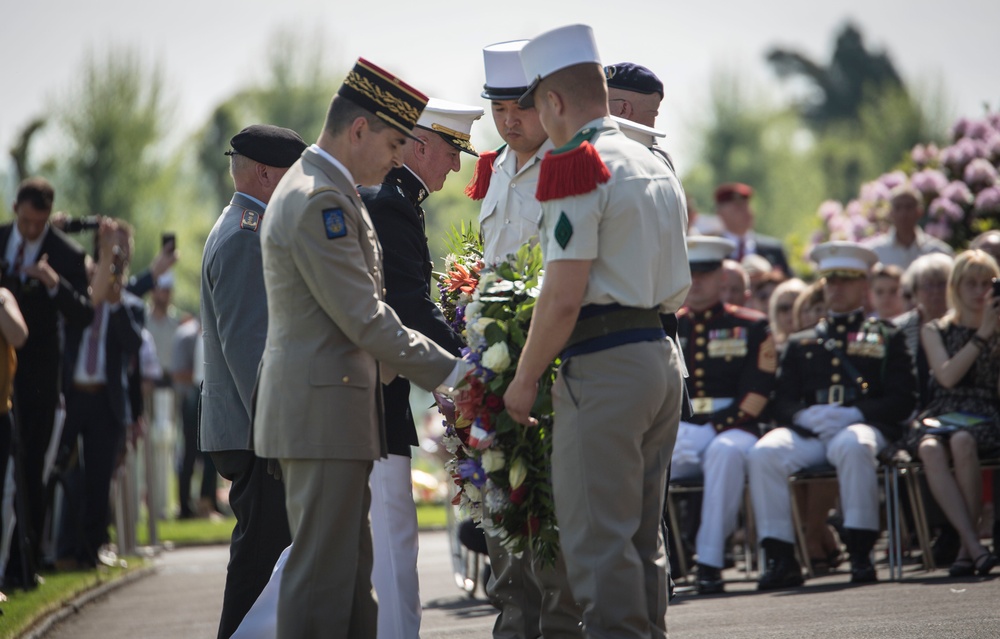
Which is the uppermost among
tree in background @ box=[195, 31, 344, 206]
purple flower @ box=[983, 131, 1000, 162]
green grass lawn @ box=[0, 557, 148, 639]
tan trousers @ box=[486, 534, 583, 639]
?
tree in background @ box=[195, 31, 344, 206]

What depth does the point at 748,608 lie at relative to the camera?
7.60 m

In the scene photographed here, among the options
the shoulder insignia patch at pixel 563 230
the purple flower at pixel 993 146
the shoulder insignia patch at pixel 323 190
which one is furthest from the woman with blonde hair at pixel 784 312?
the shoulder insignia patch at pixel 323 190

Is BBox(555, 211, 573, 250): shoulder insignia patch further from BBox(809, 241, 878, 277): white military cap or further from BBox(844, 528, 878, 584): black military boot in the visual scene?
BBox(809, 241, 878, 277): white military cap

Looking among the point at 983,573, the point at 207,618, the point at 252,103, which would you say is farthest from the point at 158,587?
the point at 252,103

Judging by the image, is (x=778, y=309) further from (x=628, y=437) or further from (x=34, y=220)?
(x=628, y=437)

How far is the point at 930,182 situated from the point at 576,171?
944 cm

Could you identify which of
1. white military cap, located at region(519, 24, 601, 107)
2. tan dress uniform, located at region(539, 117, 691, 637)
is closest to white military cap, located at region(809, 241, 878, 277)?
tan dress uniform, located at region(539, 117, 691, 637)

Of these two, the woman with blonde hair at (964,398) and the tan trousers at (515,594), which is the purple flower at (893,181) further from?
the tan trousers at (515,594)

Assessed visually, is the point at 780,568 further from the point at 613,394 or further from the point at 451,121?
the point at 613,394

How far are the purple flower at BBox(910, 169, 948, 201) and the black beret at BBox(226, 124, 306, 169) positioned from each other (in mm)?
8592

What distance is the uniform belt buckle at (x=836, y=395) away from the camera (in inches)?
366

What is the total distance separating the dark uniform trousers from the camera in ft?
18.6

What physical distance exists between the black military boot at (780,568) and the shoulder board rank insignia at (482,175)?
145 inches

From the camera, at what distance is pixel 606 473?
4.51 m
